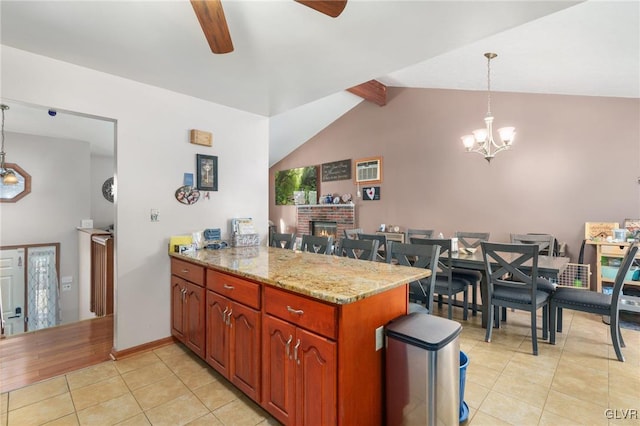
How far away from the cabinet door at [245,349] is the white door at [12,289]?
14.6 feet

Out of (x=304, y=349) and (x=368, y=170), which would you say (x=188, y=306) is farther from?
(x=368, y=170)

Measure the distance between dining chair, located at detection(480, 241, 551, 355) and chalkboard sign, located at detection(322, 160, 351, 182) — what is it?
3645mm

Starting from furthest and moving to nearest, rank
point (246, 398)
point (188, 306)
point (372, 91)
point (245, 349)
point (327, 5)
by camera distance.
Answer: point (372, 91) → point (188, 306) → point (246, 398) → point (245, 349) → point (327, 5)

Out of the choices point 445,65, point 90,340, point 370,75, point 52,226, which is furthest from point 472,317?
Answer: point 52,226

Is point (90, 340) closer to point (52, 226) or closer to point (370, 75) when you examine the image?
point (52, 226)

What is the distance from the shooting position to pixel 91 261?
4.19 metres

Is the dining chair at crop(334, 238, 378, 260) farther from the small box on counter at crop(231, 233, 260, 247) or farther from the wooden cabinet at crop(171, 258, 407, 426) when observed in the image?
the small box on counter at crop(231, 233, 260, 247)

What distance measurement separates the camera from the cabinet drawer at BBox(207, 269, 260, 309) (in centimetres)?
177

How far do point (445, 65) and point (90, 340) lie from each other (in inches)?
198

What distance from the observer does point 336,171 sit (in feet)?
20.6

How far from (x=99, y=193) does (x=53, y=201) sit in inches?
52.2

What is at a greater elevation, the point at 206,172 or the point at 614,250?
the point at 206,172

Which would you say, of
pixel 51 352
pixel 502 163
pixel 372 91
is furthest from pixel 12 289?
pixel 502 163

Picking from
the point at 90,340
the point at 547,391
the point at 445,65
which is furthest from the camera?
the point at 445,65
